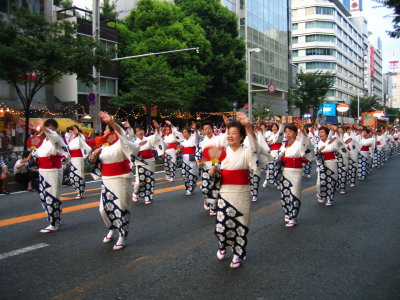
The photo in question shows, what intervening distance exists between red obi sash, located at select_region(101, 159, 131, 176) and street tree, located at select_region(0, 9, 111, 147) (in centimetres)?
1007

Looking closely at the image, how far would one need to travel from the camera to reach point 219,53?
3597 centimetres

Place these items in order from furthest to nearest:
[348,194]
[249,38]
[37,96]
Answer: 1. [249,38]
2. [37,96]
3. [348,194]

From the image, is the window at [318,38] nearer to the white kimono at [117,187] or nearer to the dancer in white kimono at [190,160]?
the dancer in white kimono at [190,160]

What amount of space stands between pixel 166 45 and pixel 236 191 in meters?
27.1

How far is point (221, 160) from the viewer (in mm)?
5102

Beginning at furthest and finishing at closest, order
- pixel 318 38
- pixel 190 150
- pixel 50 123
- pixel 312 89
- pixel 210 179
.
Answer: pixel 318 38, pixel 312 89, pixel 190 150, pixel 50 123, pixel 210 179

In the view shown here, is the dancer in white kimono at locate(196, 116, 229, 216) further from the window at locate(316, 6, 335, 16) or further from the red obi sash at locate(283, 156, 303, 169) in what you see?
the window at locate(316, 6, 335, 16)

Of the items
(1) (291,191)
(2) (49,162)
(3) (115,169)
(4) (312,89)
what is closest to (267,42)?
(4) (312,89)

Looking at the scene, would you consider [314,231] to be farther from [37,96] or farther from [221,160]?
[37,96]

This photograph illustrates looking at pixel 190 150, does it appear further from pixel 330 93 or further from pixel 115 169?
pixel 330 93

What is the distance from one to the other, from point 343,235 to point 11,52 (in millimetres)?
12249

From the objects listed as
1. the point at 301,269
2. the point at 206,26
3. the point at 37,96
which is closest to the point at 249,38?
the point at 206,26

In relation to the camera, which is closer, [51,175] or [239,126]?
[239,126]

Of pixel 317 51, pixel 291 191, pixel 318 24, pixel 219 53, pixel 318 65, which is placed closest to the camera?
pixel 291 191
